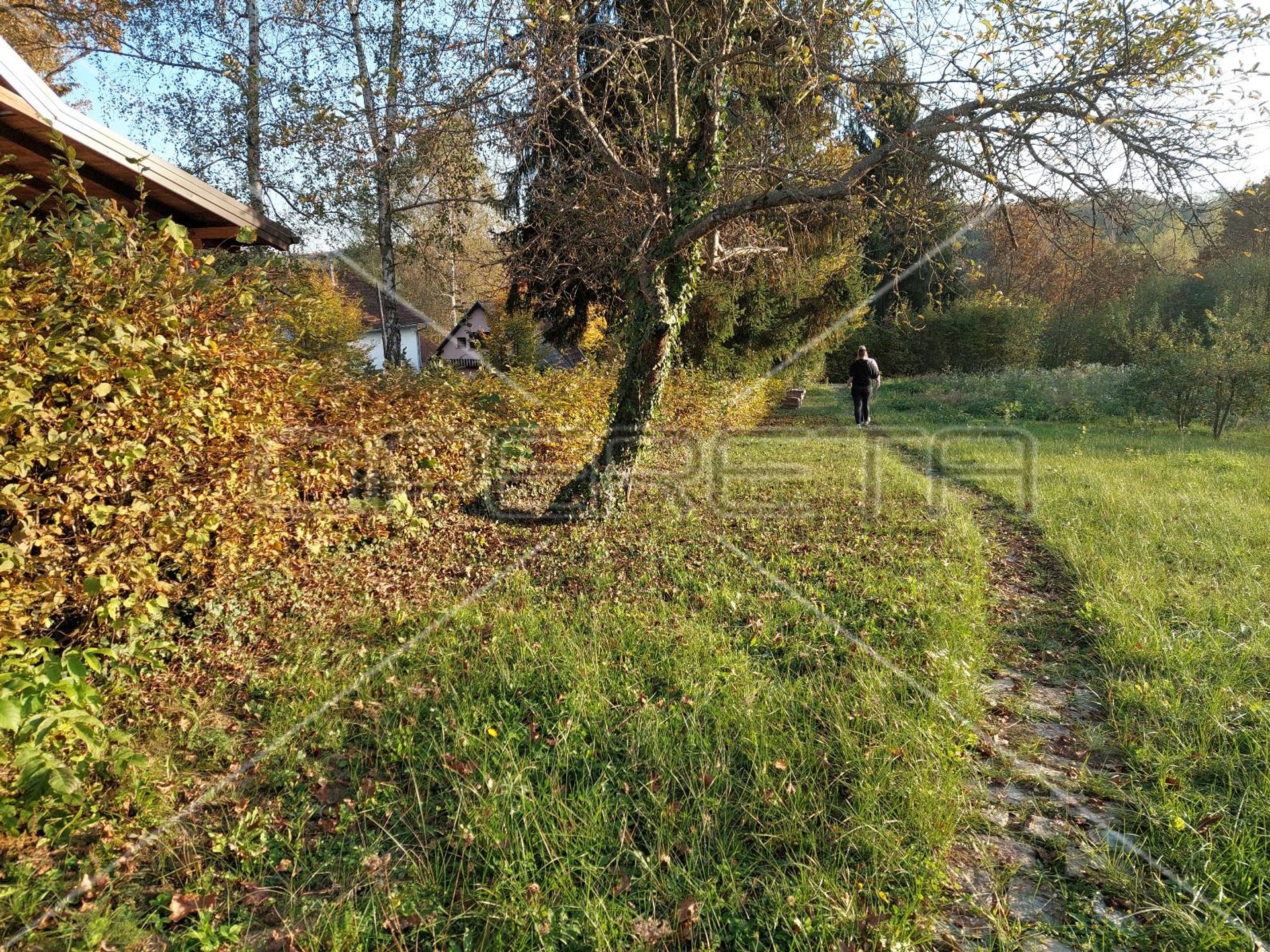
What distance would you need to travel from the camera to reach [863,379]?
1370cm

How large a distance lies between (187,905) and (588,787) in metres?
1.46

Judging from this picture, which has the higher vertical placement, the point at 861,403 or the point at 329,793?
the point at 861,403

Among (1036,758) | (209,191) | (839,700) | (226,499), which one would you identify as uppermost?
(209,191)

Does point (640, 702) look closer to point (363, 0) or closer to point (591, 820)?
point (591, 820)

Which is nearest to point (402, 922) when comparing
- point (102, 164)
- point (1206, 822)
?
point (1206, 822)

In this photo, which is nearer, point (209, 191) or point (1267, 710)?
point (1267, 710)

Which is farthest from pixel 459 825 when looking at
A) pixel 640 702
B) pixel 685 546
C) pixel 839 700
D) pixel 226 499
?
pixel 685 546

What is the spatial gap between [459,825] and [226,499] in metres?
2.25

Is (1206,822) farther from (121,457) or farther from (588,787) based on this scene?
(121,457)

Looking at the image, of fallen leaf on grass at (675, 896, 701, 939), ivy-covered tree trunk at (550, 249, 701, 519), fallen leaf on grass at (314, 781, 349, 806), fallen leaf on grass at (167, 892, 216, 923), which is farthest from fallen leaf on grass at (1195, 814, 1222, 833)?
ivy-covered tree trunk at (550, 249, 701, 519)

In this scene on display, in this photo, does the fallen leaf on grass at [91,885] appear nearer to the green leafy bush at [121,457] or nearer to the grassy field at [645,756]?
the grassy field at [645,756]

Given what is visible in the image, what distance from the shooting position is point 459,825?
8.02 feet

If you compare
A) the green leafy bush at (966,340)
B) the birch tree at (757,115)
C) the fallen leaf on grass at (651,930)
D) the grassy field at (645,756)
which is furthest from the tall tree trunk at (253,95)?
the green leafy bush at (966,340)

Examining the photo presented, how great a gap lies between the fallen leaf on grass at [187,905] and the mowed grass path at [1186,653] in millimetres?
3240
